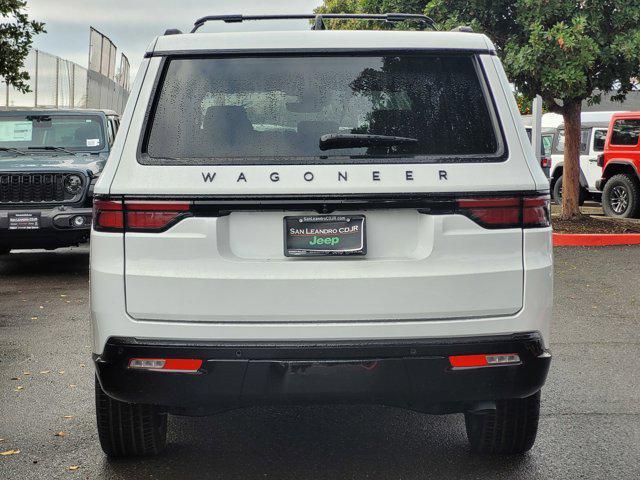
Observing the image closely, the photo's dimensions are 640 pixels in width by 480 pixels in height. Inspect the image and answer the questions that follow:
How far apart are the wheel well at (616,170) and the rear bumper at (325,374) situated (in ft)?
53.0

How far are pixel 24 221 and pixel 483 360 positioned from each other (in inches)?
323

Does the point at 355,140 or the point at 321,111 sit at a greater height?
the point at 321,111

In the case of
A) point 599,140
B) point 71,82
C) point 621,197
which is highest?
point 71,82

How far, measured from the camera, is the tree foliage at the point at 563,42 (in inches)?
610

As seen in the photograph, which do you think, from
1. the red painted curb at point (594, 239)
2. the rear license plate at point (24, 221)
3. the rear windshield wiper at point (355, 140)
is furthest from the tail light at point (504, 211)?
the red painted curb at point (594, 239)

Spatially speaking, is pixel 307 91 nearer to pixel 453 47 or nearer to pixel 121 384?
pixel 453 47

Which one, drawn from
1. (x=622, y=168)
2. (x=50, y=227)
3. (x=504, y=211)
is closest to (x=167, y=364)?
(x=504, y=211)

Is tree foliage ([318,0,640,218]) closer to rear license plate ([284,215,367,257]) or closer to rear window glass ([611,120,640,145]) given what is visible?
rear window glass ([611,120,640,145])

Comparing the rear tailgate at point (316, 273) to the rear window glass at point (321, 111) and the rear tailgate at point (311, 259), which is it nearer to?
the rear tailgate at point (311, 259)

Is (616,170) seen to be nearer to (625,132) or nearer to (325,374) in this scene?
(625,132)

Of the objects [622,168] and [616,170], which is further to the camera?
[616,170]

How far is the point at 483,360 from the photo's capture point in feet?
12.7

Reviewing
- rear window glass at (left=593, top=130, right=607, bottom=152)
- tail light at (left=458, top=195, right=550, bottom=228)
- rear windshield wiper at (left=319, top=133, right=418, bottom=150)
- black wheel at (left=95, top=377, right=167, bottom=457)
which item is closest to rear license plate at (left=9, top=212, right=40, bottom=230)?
black wheel at (left=95, top=377, right=167, bottom=457)

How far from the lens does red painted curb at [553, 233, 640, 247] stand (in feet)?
48.4
